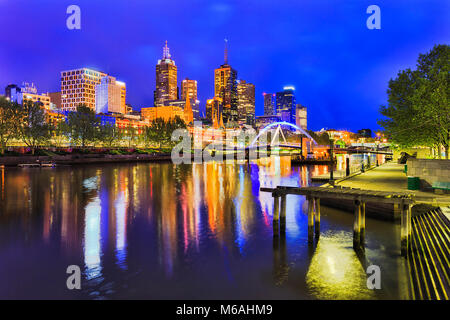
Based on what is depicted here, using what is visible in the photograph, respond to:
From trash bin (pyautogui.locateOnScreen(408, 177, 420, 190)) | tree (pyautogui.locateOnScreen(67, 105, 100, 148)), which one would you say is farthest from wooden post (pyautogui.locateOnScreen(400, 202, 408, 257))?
tree (pyautogui.locateOnScreen(67, 105, 100, 148))

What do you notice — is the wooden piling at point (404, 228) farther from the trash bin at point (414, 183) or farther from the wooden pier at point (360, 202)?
the trash bin at point (414, 183)

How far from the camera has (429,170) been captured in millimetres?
22141

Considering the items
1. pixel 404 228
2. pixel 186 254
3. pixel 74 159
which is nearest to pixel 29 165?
pixel 74 159

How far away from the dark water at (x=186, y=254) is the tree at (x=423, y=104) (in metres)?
12.8

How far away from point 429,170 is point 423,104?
7976 mm

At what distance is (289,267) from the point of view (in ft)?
43.7

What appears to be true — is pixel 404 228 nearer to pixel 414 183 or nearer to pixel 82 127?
pixel 414 183

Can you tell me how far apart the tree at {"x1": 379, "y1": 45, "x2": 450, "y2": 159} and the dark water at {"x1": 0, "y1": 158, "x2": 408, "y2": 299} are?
12.8 m
